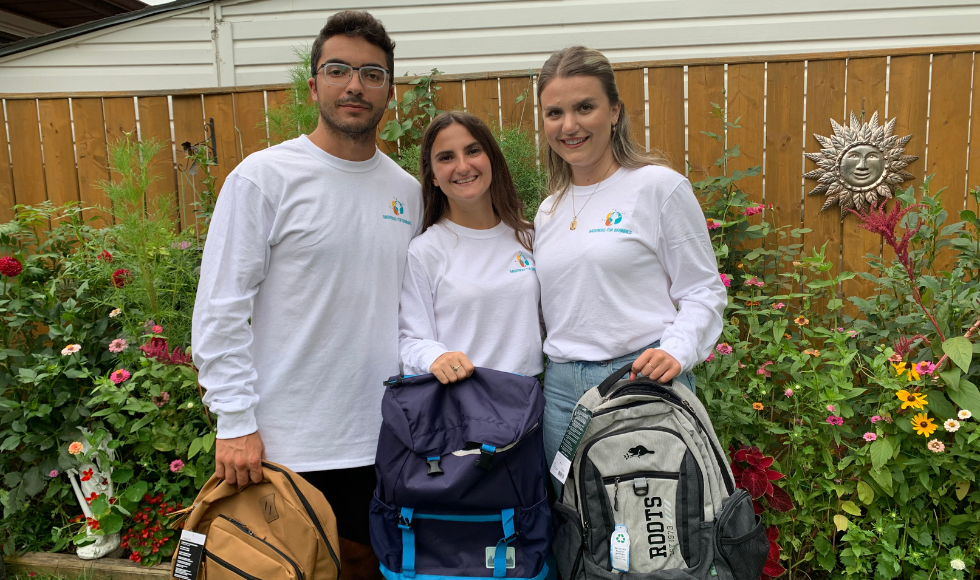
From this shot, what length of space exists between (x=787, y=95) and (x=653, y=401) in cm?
291

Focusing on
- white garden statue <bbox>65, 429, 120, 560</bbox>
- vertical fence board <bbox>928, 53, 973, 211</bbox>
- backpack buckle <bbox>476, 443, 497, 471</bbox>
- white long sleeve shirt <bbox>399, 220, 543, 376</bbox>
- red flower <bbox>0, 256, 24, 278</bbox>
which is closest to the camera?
backpack buckle <bbox>476, 443, 497, 471</bbox>

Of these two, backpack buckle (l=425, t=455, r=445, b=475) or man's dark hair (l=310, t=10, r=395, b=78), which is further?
man's dark hair (l=310, t=10, r=395, b=78)

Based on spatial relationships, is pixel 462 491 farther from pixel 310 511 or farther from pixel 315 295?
pixel 315 295

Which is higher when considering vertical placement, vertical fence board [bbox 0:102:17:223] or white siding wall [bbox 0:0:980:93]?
white siding wall [bbox 0:0:980:93]

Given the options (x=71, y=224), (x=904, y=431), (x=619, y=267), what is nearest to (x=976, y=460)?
(x=904, y=431)

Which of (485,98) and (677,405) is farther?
(485,98)

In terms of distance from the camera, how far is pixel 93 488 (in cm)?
253

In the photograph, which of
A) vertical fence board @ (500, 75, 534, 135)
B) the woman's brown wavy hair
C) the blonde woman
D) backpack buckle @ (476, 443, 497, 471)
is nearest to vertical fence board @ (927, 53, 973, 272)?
vertical fence board @ (500, 75, 534, 135)

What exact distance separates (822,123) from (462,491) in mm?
3403

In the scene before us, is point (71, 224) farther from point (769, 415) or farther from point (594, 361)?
point (769, 415)

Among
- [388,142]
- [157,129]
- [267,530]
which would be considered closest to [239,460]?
[267,530]

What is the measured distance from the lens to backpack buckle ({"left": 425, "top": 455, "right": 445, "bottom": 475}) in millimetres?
1564

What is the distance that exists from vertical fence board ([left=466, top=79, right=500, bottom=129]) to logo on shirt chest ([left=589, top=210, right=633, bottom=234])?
2237 mm

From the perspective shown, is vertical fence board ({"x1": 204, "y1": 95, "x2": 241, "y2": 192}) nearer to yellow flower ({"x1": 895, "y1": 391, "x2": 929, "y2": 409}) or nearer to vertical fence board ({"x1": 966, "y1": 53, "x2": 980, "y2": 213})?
yellow flower ({"x1": 895, "y1": 391, "x2": 929, "y2": 409})
